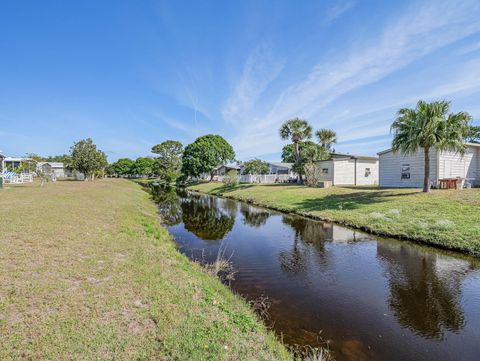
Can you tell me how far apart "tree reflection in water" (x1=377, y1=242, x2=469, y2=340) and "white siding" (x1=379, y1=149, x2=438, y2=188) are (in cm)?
1591

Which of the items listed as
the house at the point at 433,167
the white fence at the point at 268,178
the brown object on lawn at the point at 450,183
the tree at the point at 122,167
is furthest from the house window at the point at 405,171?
the tree at the point at 122,167

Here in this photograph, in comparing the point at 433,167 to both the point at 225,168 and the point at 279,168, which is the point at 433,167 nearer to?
the point at 279,168

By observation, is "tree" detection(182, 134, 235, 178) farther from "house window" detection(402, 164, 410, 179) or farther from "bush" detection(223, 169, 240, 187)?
"house window" detection(402, 164, 410, 179)

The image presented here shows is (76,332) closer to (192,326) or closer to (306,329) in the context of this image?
(192,326)

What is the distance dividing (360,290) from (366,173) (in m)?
31.6

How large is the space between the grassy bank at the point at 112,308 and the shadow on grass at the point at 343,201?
14.0 metres

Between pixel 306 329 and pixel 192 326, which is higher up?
pixel 192 326

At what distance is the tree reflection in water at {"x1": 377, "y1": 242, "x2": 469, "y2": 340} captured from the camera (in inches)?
226

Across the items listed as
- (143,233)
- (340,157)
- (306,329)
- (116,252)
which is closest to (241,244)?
(143,233)

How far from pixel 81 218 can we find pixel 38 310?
8518 millimetres

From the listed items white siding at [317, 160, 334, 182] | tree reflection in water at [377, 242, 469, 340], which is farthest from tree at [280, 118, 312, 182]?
tree reflection in water at [377, 242, 469, 340]

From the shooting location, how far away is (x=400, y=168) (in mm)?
25172

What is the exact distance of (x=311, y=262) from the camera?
32.0 feet

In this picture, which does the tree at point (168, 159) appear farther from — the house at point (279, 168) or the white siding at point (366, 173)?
the white siding at point (366, 173)
